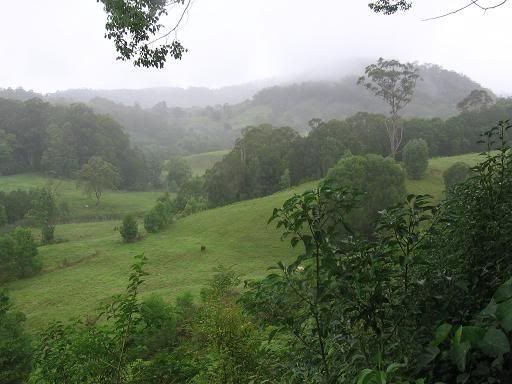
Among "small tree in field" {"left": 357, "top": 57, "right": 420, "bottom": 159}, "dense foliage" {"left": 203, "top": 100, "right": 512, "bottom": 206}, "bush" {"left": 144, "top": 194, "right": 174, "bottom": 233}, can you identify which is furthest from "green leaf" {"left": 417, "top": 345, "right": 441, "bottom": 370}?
"dense foliage" {"left": 203, "top": 100, "right": 512, "bottom": 206}

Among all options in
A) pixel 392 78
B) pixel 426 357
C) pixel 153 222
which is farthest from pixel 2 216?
pixel 426 357

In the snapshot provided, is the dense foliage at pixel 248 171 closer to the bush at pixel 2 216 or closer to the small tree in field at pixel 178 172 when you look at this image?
the bush at pixel 2 216

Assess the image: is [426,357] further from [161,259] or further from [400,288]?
[161,259]

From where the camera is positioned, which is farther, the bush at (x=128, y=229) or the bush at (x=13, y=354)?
the bush at (x=128, y=229)

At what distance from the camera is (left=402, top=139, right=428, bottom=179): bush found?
5081 centimetres

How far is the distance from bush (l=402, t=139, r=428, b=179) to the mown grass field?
120 centimetres

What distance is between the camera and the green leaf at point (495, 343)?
6.10ft

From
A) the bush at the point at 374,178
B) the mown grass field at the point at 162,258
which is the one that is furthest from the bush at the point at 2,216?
the bush at the point at 374,178

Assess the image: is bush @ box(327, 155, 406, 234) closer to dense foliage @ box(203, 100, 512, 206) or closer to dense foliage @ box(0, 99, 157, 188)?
dense foliage @ box(203, 100, 512, 206)

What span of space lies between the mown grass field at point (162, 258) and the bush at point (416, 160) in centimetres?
120

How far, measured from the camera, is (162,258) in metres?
35.8

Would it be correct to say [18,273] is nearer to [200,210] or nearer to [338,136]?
[200,210]

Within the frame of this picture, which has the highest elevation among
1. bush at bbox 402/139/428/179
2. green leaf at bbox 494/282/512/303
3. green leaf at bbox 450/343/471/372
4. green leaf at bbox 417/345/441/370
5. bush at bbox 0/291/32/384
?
green leaf at bbox 494/282/512/303

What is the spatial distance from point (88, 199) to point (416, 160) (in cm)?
5846
